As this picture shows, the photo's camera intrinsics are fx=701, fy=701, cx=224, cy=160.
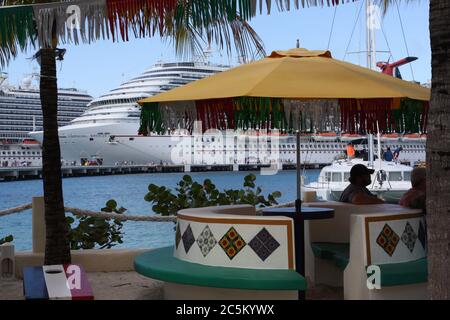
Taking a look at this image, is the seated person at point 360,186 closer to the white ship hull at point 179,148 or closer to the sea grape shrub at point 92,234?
the sea grape shrub at point 92,234

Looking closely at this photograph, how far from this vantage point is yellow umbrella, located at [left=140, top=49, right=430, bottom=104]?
444 cm

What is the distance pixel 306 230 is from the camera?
19.9 ft

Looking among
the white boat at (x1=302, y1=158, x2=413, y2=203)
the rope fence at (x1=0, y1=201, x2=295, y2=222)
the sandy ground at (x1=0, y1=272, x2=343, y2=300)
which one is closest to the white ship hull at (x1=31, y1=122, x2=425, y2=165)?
the white boat at (x1=302, y1=158, x2=413, y2=203)

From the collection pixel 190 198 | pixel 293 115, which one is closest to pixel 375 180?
pixel 190 198

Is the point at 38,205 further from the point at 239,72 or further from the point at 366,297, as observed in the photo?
the point at 366,297

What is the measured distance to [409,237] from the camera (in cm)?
482

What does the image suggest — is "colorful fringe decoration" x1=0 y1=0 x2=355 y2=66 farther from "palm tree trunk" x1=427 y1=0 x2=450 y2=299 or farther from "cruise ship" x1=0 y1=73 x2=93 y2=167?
"cruise ship" x1=0 y1=73 x2=93 y2=167

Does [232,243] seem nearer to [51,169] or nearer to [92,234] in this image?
[51,169]

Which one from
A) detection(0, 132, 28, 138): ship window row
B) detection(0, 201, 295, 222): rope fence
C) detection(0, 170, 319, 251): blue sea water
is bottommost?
detection(0, 170, 319, 251): blue sea water

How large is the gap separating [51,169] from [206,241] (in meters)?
2.10

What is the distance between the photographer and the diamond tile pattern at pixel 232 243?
465 centimetres

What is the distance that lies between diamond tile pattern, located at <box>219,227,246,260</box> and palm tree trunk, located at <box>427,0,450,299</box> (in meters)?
1.82

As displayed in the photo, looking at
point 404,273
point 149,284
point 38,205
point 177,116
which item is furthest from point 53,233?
point 404,273

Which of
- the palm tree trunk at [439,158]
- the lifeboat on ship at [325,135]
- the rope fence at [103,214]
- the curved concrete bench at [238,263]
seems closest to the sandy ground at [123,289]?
the rope fence at [103,214]
